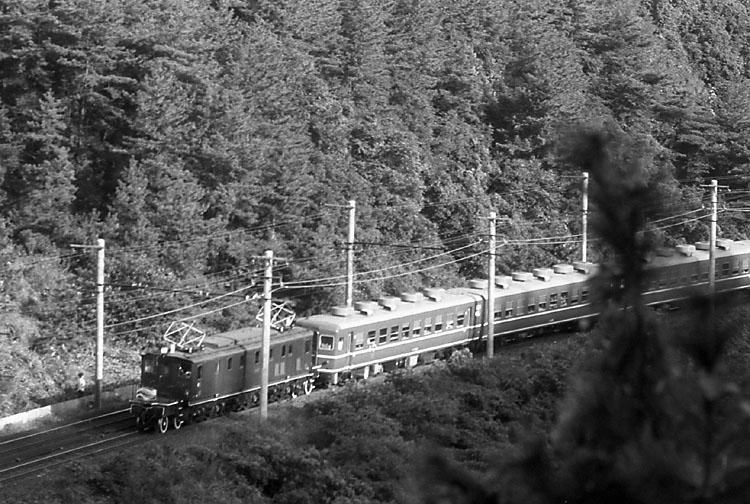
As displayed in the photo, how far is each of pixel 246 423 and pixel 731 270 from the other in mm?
19882

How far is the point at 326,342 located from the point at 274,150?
8.46m

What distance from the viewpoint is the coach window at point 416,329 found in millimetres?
24812

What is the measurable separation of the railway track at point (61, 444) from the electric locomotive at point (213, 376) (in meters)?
0.55

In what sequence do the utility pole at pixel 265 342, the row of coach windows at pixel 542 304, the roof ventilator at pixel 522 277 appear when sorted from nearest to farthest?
the utility pole at pixel 265 342, the row of coach windows at pixel 542 304, the roof ventilator at pixel 522 277

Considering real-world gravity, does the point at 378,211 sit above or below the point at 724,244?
above

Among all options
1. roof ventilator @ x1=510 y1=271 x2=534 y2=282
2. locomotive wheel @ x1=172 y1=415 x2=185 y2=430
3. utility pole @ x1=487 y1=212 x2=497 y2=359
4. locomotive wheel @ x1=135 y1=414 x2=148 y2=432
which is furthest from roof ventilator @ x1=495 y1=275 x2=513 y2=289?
locomotive wheel @ x1=135 y1=414 x2=148 y2=432

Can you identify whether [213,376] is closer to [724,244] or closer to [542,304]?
[542,304]

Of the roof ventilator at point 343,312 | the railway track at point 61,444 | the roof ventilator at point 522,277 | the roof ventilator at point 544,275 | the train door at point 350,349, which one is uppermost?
the roof ventilator at point 544,275

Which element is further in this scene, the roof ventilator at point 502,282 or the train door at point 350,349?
the roof ventilator at point 502,282

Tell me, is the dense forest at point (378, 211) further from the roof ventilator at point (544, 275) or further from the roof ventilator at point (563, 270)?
the roof ventilator at point (563, 270)

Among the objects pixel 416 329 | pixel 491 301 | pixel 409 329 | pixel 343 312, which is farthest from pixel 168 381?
pixel 491 301

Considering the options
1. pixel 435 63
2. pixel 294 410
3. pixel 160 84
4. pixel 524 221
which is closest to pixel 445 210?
pixel 524 221

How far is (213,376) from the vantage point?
20.1 m

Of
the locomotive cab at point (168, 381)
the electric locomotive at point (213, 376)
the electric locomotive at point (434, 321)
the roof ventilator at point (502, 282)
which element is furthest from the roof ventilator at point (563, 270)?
the locomotive cab at point (168, 381)
